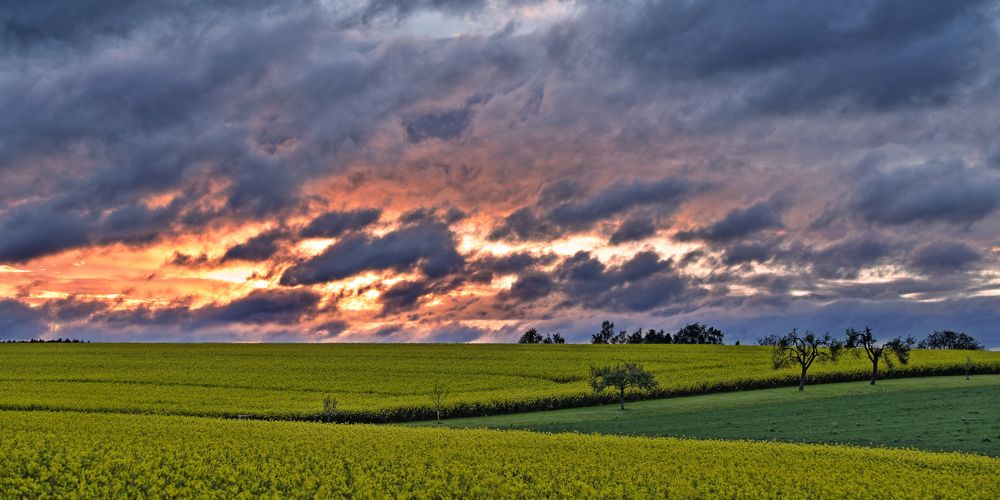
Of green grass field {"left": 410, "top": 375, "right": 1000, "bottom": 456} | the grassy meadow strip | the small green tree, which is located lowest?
green grass field {"left": 410, "top": 375, "right": 1000, "bottom": 456}

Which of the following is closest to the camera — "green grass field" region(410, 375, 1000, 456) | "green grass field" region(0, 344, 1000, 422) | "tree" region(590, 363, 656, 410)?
"green grass field" region(410, 375, 1000, 456)

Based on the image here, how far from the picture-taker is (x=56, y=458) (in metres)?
20.0

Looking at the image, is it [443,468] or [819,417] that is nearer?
[443,468]

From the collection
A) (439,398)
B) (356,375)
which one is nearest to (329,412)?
(439,398)

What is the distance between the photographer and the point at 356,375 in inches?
3258

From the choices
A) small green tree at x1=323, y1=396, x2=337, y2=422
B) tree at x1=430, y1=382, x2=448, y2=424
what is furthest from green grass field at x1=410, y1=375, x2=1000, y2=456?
small green tree at x1=323, y1=396, x2=337, y2=422

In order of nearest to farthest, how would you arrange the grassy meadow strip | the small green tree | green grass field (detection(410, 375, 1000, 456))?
the grassy meadow strip
green grass field (detection(410, 375, 1000, 456))
the small green tree

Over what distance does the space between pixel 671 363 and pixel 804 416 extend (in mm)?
40948

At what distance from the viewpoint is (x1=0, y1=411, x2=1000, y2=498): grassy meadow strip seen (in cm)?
1750

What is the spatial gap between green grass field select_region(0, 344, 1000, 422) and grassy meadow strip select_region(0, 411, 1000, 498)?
3374 centimetres

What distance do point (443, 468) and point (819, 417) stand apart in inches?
1742

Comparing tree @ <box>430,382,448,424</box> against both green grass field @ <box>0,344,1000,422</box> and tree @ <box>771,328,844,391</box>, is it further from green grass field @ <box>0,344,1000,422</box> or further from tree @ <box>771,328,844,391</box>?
tree @ <box>771,328,844,391</box>

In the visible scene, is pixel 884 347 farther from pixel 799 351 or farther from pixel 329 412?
pixel 329 412

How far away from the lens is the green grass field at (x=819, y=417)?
43.7 metres
